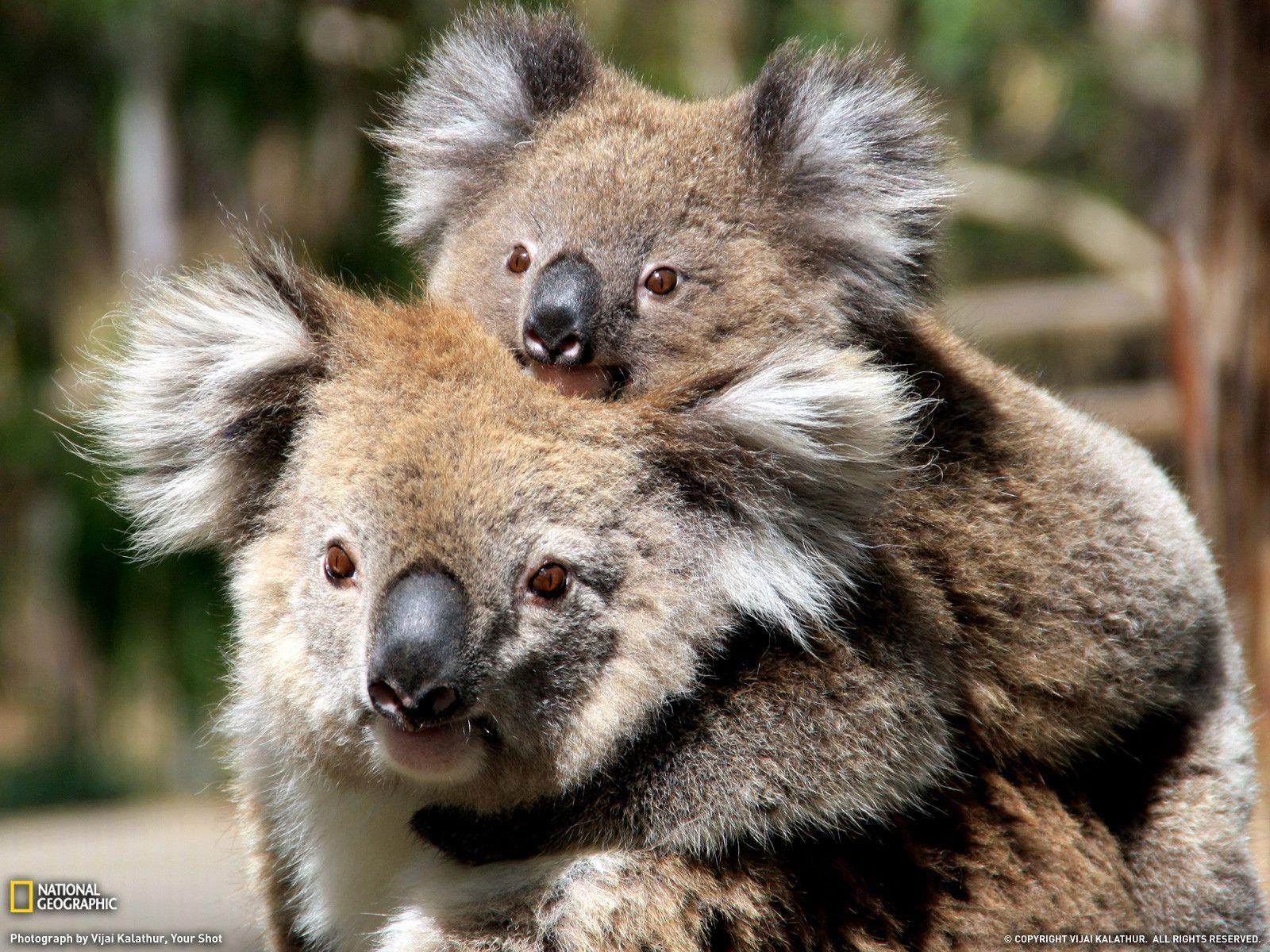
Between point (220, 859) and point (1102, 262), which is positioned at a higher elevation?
point (1102, 262)

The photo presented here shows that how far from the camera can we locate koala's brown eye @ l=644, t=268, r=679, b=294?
11.9ft

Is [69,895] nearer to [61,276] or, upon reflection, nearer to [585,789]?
[585,789]

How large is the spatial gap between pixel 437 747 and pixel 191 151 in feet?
43.4

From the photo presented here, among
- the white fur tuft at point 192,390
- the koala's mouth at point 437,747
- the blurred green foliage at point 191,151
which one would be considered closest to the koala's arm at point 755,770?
the koala's mouth at point 437,747

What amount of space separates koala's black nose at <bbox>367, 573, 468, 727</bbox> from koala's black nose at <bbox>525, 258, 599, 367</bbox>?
2.99 ft

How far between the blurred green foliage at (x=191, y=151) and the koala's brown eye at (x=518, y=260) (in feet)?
23.3

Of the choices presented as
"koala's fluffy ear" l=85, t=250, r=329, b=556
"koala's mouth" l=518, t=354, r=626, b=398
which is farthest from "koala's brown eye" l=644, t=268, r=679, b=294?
"koala's fluffy ear" l=85, t=250, r=329, b=556

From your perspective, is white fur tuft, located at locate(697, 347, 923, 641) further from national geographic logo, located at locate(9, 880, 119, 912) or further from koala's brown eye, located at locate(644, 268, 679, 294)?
national geographic logo, located at locate(9, 880, 119, 912)

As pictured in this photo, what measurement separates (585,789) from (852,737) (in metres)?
0.57

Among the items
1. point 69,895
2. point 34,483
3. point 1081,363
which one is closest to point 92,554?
point 34,483

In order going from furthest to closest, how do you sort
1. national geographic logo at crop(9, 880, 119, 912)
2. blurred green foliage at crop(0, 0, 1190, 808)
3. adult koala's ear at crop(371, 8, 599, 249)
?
blurred green foliage at crop(0, 0, 1190, 808) < national geographic logo at crop(9, 880, 119, 912) < adult koala's ear at crop(371, 8, 599, 249)

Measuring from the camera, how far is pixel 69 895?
15.5 ft

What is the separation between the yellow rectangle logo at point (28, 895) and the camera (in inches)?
183

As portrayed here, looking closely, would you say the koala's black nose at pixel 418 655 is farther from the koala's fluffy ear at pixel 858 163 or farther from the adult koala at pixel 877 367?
the koala's fluffy ear at pixel 858 163
